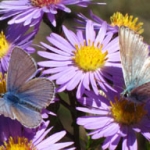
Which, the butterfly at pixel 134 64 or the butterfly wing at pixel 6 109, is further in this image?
the butterfly at pixel 134 64

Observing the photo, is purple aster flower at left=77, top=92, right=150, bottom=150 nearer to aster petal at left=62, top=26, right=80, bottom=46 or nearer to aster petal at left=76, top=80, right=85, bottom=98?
aster petal at left=76, top=80, right=85, bottom=98

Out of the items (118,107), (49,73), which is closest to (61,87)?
(49,73)

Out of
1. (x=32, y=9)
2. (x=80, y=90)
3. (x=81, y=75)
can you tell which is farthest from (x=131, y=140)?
(x=32, y=9)

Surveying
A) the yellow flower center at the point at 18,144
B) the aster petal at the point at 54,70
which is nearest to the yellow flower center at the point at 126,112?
the aster petal at the point at 54,70

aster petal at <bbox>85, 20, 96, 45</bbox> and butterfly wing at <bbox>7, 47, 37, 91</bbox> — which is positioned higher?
aster petal at <bbox>85, 20, 96, 45</bbox>

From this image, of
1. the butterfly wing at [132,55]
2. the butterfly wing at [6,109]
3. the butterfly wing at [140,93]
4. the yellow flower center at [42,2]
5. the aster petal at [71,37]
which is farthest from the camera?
the yellow flower center at [42,2]

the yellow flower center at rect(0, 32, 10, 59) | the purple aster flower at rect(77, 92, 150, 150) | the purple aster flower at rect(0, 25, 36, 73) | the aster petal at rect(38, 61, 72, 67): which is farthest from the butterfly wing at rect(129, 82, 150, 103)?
the yellow flower center at rect(0, 32, 10, 59)

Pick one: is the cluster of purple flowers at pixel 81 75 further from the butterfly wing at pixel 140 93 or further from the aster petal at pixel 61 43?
the butterfly wing at pixel 140 93

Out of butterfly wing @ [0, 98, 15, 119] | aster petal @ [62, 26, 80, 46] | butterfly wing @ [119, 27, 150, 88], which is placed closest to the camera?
butterfly wing @ [0, 98, 15, 119]
